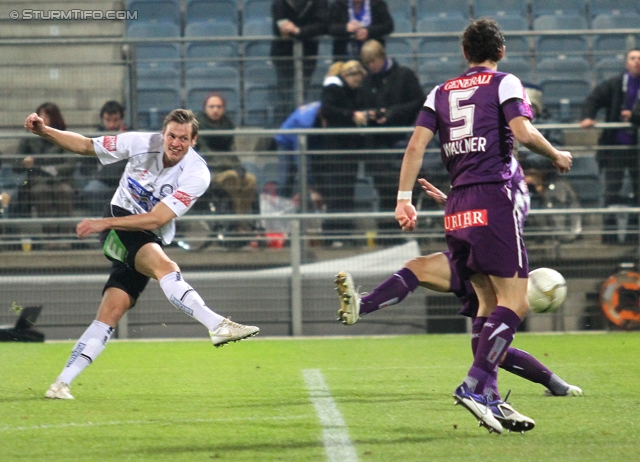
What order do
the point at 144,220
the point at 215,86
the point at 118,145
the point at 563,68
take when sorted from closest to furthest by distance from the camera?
the point at 144,220 → the point at 118,145 → the point at 215,86 → the point at 563,68

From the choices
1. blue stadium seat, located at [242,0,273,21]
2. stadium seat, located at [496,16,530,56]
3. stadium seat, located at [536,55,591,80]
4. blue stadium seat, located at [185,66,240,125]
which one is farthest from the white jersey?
blue stadium seat, located at [242,0,273,21]

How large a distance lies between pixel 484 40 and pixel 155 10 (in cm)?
1047

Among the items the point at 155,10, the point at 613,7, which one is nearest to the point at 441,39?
the point at 613,7

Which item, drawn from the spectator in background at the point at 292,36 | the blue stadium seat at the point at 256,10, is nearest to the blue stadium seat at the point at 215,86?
the spectator in background at the point at 292,36

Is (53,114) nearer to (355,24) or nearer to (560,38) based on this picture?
(355,24)

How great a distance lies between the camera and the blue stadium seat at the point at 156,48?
12791mm

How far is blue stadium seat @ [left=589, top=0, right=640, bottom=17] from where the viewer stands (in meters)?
14.6

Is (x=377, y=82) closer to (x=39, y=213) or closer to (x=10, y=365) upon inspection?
(x=39, y=213)

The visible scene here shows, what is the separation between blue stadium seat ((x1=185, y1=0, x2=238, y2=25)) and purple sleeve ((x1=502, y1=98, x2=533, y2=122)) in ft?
34.2

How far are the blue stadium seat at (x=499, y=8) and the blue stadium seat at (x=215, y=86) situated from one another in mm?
4209

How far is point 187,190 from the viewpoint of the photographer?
634cm

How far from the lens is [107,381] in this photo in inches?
284

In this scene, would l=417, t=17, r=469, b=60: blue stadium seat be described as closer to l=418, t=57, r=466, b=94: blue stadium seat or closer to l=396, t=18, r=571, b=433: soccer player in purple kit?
l=418, t=57, r=466, b=94: blue stadium seat

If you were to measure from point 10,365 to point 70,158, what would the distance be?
3727 mm
